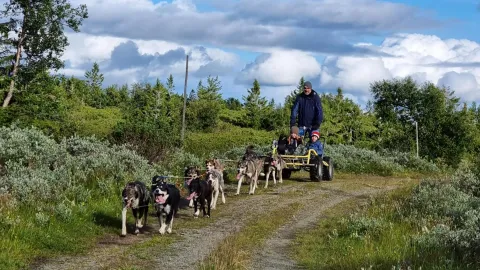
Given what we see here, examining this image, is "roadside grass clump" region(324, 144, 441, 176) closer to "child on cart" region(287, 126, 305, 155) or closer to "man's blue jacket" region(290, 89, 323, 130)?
"child on cart" region(287, 126, 305, 155)

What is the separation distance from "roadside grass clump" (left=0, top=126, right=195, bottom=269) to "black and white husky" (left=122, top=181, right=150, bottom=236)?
47 centimetres

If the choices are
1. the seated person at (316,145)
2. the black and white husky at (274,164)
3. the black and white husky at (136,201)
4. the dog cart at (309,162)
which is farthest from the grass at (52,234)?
the seated person at (316,145)

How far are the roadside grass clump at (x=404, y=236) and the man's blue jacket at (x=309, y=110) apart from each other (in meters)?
5.25

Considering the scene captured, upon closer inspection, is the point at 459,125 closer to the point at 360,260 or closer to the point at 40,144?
the point at 40,144

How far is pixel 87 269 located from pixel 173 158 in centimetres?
1137

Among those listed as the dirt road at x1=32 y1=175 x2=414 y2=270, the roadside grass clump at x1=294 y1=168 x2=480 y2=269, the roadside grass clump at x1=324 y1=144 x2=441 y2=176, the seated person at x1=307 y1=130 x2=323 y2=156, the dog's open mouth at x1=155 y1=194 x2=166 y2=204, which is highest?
the seated person at x1=307 y1=130 x2=323 y2=156

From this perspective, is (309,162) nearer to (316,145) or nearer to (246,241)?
(316,145)

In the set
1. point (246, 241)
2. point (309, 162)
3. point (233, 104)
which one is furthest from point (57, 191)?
point (233, 104)

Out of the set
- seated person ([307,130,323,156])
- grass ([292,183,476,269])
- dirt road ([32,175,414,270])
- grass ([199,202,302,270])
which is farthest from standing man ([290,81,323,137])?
grass ([292,183,476,269])

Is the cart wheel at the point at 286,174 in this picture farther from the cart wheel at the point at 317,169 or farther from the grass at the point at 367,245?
Answer: the grass at the point at 367,245

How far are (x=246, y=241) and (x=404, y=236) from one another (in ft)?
9.05

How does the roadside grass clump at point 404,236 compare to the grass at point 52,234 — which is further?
the grass at point 52,234

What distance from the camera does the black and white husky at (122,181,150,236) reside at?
36.7 feet

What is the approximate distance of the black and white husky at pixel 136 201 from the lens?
11180mm
